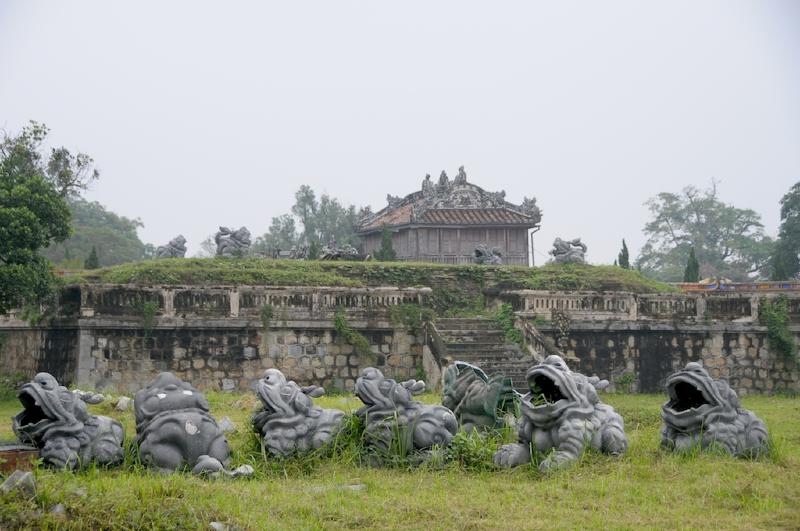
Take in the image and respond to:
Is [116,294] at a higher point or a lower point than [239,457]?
higher

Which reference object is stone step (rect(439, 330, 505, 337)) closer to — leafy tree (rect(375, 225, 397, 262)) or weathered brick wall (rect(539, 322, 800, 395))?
weathered brick wall (rect(539, 322, 800, 395))

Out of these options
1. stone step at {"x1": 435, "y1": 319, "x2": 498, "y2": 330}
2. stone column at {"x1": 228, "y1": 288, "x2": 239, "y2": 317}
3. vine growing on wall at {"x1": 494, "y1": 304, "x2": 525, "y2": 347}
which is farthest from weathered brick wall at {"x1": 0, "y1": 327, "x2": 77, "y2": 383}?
vine growing on wall at {"x1": 494, "y1": 304, "x2": 525, "y2": 347}

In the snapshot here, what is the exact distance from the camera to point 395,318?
2448 centimetres

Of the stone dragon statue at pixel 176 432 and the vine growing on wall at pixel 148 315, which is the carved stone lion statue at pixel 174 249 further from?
the stone dragon statue at pixel 176 432

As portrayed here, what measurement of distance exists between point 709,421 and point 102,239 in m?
57.1

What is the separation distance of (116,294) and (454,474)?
13655 mm

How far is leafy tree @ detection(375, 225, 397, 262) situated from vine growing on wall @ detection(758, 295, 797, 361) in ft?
42.9

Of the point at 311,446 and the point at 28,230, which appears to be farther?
the point at 28,230

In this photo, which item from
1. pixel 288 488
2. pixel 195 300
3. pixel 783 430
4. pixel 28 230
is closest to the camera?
pixel 288 488

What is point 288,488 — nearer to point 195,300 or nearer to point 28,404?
point 28,404

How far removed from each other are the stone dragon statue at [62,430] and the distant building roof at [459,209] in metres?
26.6

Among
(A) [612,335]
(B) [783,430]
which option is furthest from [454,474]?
(A) [612,335]

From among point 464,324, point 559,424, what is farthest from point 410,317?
point 559,424

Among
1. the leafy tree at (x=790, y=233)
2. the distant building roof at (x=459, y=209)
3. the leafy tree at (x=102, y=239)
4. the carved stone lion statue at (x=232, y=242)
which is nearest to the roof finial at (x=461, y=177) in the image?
the distant building roof at (x=459, y=209)
